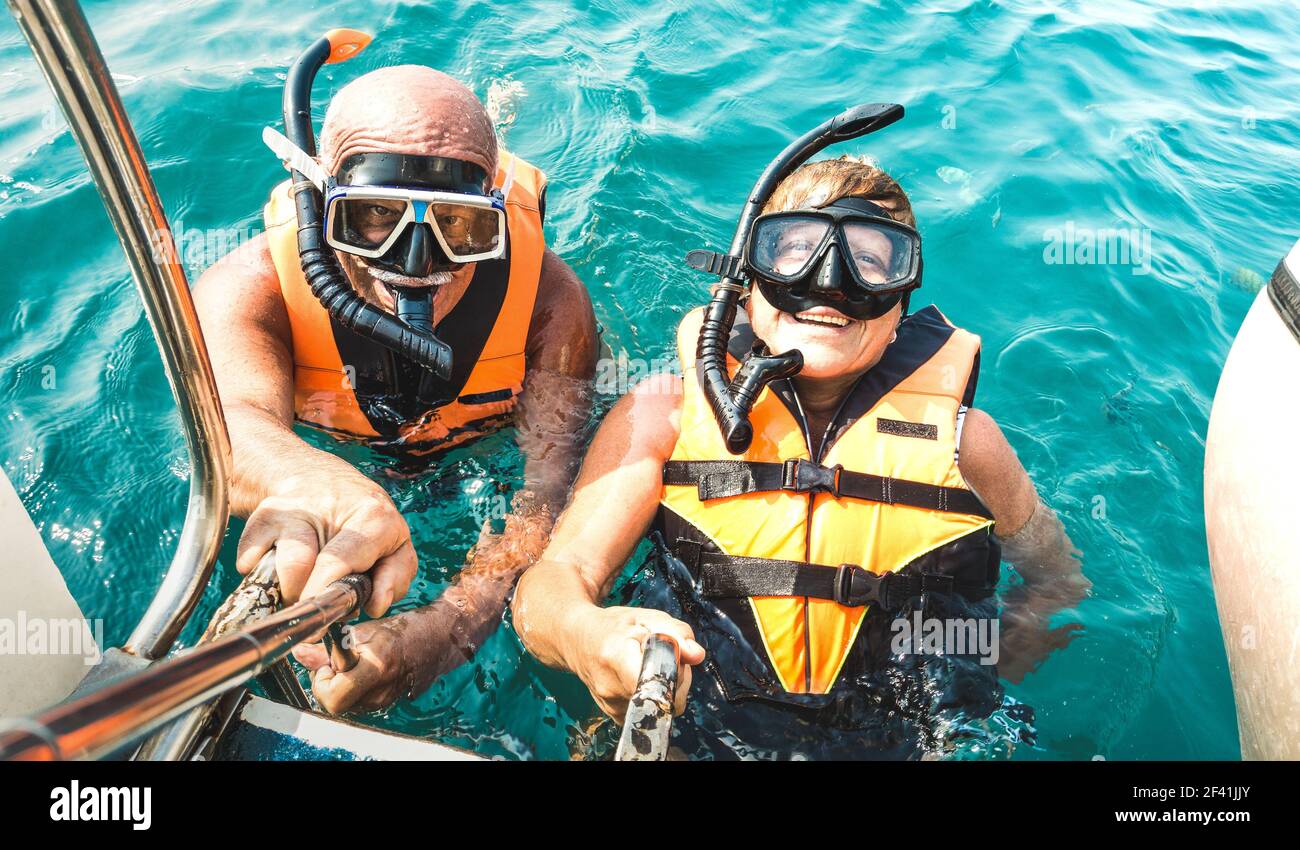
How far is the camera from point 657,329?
4422 mm

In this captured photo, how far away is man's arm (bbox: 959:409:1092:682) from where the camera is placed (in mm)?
2711

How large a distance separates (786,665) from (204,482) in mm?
1613

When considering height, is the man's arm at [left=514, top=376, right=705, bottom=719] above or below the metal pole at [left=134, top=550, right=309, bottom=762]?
below

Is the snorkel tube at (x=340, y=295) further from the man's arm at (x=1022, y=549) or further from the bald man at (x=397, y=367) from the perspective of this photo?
the man's arm at (x=1022, y=549)

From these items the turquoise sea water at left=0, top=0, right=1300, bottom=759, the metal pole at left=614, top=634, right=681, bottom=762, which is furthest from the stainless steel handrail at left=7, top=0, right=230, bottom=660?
the turquoise sea water at left=0, top=0, right=1300, bottom=759

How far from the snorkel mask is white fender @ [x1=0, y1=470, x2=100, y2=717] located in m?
1.23

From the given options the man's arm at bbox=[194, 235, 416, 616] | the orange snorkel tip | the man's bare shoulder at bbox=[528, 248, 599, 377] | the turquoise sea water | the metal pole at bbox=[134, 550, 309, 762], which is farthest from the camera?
the man's bare shoulder at bbox=[528, 248, 599, 377]

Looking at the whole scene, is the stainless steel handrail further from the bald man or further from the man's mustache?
the man's mustache

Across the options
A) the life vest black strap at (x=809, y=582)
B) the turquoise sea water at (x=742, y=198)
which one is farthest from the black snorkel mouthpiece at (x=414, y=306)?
the life vest black strap at (x=809, y=582)

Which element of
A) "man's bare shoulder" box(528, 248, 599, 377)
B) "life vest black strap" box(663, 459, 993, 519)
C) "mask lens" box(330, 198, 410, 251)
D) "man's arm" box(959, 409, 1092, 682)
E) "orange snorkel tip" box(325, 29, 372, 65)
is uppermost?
"orange snorkel tip" box(325, 29, 372, 65)

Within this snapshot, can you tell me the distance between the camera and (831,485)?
8.39 feet

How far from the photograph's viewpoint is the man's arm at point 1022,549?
8.89 ft

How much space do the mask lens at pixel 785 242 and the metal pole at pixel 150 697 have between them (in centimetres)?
165

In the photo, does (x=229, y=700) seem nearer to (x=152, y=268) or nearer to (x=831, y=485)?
(x=152, y=268)
